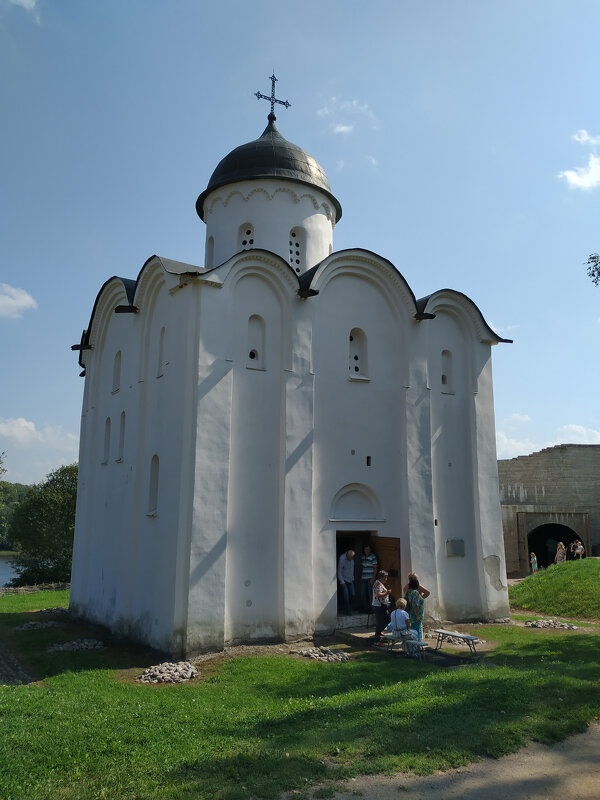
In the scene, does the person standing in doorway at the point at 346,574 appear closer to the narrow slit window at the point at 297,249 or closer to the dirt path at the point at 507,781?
the narrow slit window at the point at 297,249

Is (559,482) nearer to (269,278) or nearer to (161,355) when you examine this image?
(269,278)

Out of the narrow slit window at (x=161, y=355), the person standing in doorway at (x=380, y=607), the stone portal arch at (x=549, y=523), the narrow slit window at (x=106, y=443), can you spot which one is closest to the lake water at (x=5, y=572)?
the narrow slit window at (x=106, y=443)

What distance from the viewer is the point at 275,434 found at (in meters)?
12.1

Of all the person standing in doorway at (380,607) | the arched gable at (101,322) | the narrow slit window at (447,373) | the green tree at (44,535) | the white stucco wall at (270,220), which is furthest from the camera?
the green tree at (44,535)

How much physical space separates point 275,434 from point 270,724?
630 centimetres

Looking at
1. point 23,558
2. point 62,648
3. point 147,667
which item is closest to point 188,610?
point 147,667

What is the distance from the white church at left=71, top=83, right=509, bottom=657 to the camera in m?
11.2

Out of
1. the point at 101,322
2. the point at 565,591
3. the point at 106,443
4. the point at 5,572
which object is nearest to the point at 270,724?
the point at 106,443

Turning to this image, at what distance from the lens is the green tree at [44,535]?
31.6 metres

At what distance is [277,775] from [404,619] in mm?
5770

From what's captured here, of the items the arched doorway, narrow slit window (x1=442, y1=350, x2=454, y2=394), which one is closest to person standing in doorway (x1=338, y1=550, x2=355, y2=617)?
narrow slit window (x1=442, y1=350, x2=454, y2=394)

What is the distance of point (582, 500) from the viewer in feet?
93.8

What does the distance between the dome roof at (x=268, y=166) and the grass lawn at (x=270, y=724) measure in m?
11.1

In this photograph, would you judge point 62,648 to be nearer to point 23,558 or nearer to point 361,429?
point 361,429
